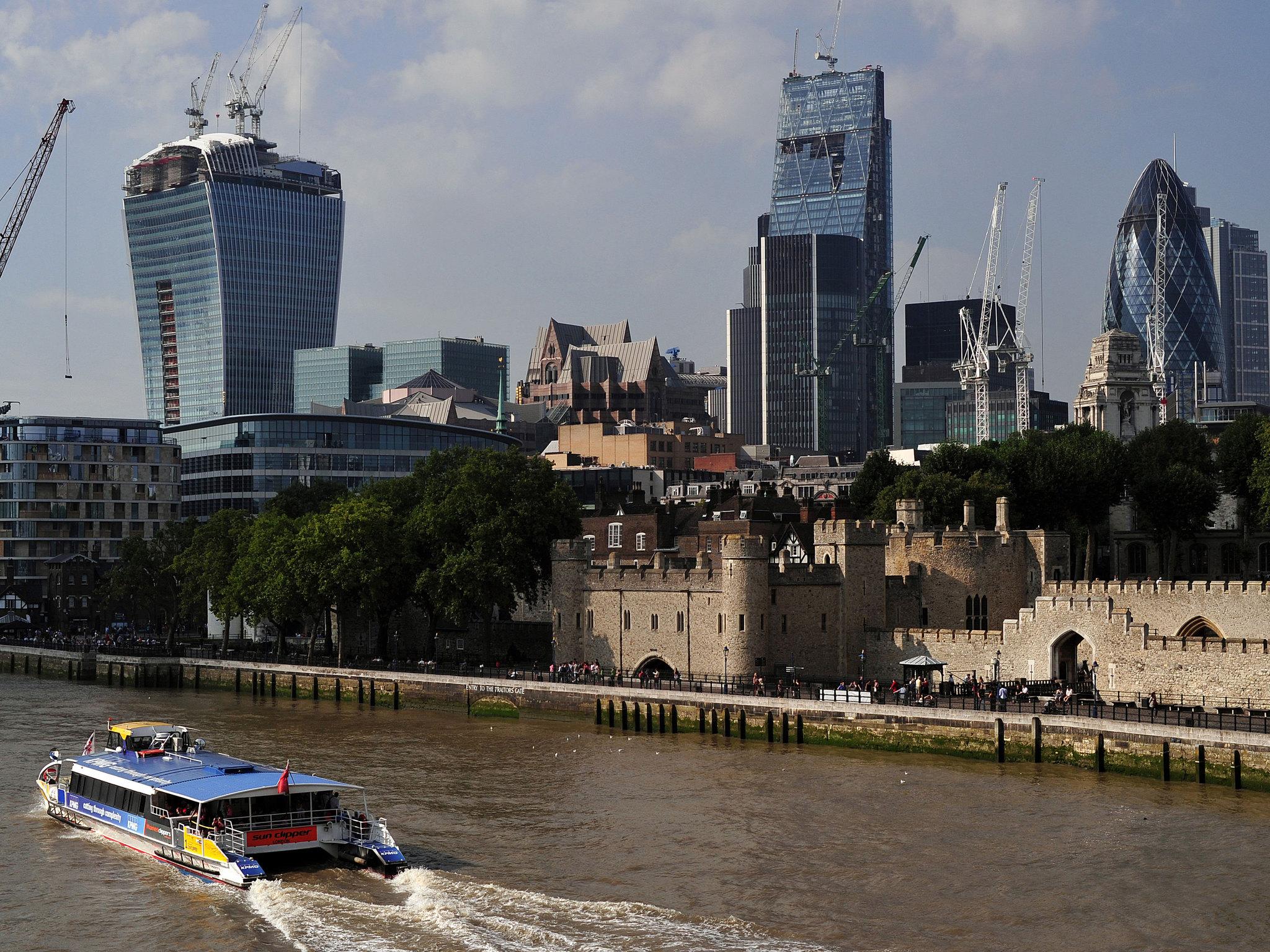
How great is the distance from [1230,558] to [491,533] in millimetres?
61160

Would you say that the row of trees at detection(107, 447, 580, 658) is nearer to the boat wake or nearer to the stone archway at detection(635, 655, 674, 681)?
the stone archway at detection(635, 655, 674, 681)

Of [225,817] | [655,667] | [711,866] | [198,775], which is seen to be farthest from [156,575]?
[711,866]

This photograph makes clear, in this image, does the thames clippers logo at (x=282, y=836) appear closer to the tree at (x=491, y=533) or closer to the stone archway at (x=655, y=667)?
the stone archway at (x=655, y=667)

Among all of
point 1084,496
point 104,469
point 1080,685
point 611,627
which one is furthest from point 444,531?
point 104,469

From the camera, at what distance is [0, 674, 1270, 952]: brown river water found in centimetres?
4091

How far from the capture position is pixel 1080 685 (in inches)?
2835

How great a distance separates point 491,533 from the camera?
94562 millimetres

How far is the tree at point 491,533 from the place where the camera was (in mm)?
93750

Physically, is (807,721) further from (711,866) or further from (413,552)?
(413,552)

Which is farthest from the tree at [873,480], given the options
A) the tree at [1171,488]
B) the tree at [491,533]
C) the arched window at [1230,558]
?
the tree at [491,533]

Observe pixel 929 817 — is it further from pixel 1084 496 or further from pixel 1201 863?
pixel 1084 496

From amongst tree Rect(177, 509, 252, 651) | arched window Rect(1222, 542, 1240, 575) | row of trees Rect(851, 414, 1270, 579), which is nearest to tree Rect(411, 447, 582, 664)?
tree Rect(177, 509, 252, 651)

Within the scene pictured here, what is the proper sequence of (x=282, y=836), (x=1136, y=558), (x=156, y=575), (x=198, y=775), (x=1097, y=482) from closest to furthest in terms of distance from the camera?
(x=282, y=836), (x=198, y=775), (x=1097, y=482), (x=1136, y=558), (x=156, y=575)

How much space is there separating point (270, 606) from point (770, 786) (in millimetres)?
51586
